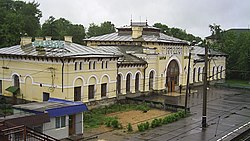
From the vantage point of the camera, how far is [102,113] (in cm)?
2923

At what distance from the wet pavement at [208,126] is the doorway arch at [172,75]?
159 inches

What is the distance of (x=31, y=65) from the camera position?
30.0 meters

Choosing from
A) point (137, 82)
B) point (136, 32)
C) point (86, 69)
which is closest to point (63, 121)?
point (86, 69)

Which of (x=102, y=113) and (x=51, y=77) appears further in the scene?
(x=102, y=113)

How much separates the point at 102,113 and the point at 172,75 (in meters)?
16.3

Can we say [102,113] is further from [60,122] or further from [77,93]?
[60,122]

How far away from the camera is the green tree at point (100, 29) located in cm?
9312

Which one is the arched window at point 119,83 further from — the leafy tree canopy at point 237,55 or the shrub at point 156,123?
the leafy tree canopy at point 237,55

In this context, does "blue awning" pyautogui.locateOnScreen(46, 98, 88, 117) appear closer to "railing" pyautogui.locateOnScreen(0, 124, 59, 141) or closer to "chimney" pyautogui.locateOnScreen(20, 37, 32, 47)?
"railing" pyautogui.locateOnScreen(0, 124, 59, 141)

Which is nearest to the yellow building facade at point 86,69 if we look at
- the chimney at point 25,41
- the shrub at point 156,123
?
the chimney at point 25,41

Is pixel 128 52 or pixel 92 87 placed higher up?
pixel 128 52

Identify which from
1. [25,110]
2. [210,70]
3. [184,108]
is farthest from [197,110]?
[210,70]

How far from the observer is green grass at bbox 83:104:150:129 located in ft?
84.3

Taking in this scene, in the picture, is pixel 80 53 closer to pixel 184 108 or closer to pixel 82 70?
pixel 82 70
